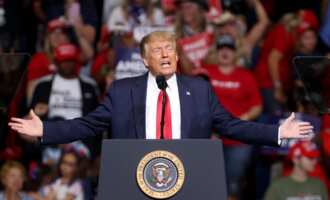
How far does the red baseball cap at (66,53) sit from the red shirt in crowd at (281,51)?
1698 mm

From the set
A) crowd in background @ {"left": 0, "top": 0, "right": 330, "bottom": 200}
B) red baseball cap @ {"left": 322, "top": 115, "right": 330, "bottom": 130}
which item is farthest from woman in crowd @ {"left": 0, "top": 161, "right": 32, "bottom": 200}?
red baseball cap @ {"left": 322, "top": 115, "right": 330, "bottom": 130}

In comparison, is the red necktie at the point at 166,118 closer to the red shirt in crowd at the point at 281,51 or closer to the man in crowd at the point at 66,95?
the man in crowd at the point at 66,95

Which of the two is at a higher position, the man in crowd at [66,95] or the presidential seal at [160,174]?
the man in crowd at [66,95]

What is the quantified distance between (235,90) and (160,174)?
3.76 m

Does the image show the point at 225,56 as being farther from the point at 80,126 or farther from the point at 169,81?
the point at 80,126

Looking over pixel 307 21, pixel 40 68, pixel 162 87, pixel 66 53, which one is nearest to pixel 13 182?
pixel 66 53

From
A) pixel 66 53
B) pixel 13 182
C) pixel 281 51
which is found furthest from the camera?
pixel 281 51

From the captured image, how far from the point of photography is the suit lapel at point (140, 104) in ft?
20.2

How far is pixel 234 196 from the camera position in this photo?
8.91 metres

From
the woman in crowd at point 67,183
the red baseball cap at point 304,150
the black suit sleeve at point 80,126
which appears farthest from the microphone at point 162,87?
the red baseball cap at point 304,150

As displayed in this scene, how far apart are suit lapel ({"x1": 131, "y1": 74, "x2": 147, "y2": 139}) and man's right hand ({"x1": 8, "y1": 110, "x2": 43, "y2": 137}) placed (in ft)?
1.73

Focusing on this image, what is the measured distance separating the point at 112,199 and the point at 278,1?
5772 millimetres

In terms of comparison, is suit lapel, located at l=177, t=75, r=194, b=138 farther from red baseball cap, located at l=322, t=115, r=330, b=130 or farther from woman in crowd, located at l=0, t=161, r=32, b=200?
red baseball cap, located at l=322, t=115, r=330, b=130

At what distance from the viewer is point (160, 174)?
557cm
